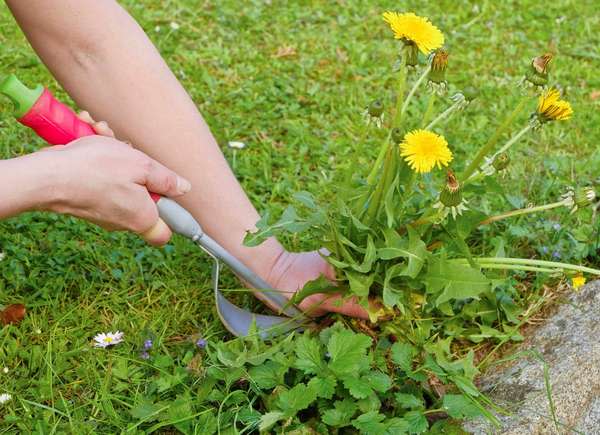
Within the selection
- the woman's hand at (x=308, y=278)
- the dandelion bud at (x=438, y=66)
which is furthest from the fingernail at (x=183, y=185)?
the dandelion bud at (x=438, y=66)

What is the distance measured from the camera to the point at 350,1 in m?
2.94

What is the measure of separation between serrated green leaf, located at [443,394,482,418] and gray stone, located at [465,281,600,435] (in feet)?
0.21

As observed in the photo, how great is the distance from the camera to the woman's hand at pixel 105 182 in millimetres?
1260

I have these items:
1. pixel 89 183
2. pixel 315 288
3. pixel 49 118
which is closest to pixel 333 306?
pixel 315 288

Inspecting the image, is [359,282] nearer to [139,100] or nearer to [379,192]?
[379,192]

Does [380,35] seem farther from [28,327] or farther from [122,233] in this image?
[28,327]

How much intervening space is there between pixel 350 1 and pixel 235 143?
40.3 inches

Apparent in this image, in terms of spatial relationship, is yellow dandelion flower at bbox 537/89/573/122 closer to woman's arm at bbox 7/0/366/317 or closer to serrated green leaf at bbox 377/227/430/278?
serrated green leaf at bbox 377/227/430/278

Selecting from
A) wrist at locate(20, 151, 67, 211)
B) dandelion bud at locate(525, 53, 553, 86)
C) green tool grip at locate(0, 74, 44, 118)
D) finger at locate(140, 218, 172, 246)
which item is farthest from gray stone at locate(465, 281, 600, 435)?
green tool grip at locate(0, 74, 44, 118)

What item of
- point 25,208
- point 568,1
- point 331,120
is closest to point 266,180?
point 331,120

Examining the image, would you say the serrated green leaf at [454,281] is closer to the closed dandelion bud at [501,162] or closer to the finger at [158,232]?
the closed dandelion bud at [501,162]

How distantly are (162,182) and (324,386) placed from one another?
0.44 metres

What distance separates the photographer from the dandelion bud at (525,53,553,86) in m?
1.24

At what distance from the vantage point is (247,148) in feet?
7.20
